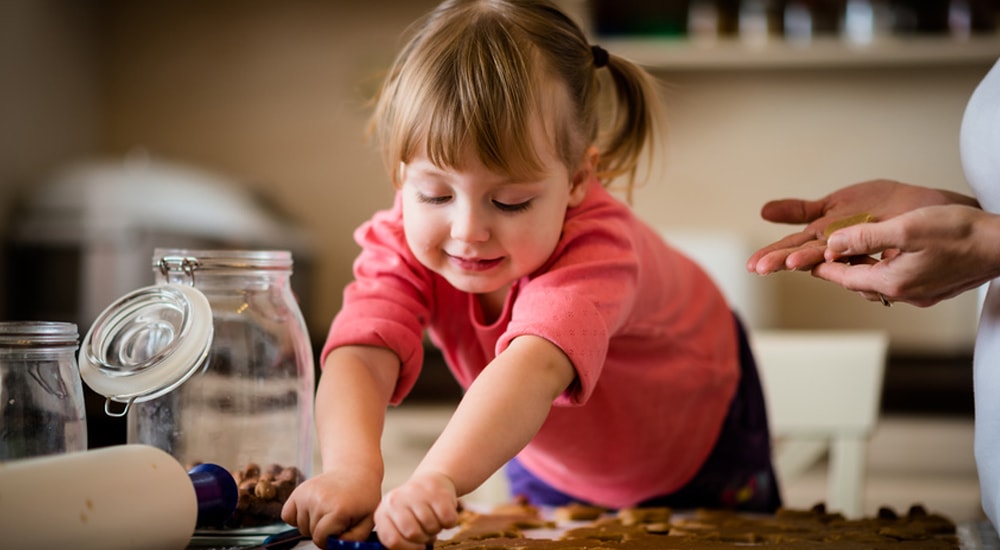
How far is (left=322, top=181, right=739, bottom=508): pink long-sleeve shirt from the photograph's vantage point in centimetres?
75

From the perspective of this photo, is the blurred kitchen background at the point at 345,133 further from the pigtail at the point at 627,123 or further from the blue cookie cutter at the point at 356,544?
the blue cookie cutter at the point at 356,544

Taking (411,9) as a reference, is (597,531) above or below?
below

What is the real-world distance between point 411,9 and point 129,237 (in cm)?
103

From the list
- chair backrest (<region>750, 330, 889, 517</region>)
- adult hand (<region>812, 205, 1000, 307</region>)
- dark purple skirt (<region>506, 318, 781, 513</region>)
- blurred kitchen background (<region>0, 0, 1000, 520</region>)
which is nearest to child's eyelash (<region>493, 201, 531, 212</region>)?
adult hand (<region>812, 205, 1000, 307</region>)

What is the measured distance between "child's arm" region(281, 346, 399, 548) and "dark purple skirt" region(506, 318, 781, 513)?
367mm

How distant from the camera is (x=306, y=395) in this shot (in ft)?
2.52

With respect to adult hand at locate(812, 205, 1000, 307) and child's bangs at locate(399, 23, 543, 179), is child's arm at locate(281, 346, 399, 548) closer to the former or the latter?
child's bangs at locate(399, 23, 543, 179)

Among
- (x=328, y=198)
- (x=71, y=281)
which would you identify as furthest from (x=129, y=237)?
(x=328, y=198)

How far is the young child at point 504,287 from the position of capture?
0.65m

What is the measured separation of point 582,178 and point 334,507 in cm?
37

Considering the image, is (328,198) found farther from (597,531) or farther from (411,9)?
(597,531)

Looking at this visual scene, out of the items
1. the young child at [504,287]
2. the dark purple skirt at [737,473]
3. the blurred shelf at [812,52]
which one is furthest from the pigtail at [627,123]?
the blurred shelf at [812,52]

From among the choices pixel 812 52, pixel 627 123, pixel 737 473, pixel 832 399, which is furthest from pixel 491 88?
pixel 812 52

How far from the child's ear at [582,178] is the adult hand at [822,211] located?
15cm
